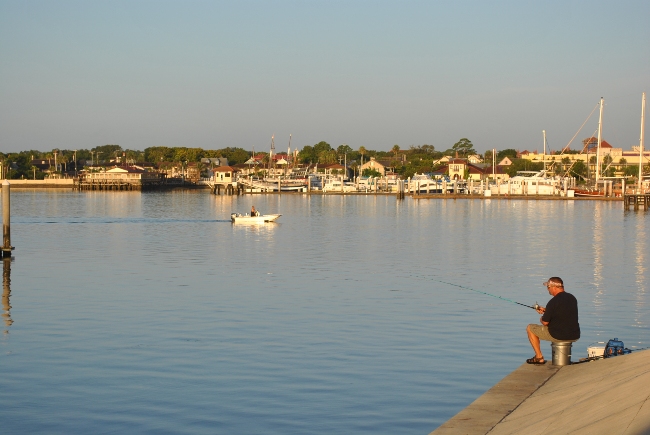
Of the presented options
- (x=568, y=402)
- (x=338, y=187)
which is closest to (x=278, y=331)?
(x=568, y=402)

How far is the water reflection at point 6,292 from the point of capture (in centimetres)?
2462

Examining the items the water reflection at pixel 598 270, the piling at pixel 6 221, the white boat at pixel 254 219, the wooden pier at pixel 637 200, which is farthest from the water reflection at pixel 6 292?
the wooden pier at pixel 637 200

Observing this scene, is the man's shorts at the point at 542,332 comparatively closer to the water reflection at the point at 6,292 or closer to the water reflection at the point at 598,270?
the water reflection at the point at 598,270

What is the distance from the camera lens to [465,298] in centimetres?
2952

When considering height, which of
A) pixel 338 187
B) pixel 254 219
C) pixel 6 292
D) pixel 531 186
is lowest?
pixel 6 292

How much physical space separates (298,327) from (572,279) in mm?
16790

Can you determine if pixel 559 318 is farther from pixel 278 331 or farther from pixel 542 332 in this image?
pixel 278 331

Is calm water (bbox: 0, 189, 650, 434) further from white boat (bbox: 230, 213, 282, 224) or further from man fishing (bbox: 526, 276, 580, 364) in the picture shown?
white boat (bbox: 230, 213, 282, 224)

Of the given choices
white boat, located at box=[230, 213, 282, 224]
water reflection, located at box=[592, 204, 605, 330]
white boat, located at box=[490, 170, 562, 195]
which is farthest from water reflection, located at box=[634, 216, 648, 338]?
white boat, located at box=[490, 170, 562, 195]

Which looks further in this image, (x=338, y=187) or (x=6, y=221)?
(x=338, y=187)

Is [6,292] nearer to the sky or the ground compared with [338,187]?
nearer to the ground

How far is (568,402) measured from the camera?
12.8 m

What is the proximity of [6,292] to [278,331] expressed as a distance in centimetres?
1293

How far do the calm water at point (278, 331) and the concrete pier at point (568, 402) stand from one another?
1519mm
